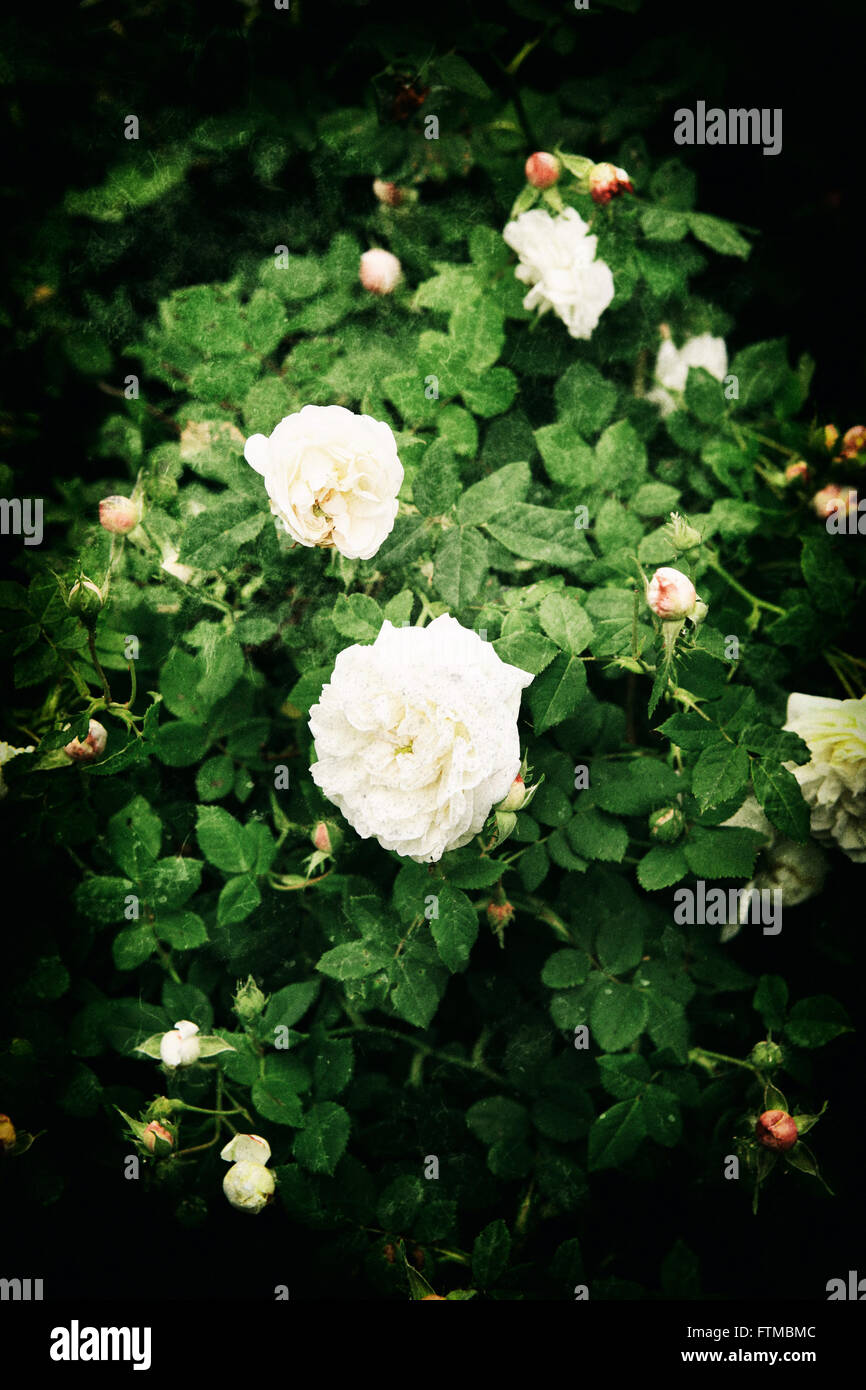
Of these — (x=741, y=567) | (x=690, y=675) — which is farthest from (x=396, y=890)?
(x=741, y=567)

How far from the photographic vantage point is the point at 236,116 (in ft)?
4.34

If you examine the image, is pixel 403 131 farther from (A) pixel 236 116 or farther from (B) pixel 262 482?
(B) pixel 262 482

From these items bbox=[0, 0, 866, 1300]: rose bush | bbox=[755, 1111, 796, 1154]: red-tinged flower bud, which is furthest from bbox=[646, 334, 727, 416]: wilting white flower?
bbox=[755, 1111, 796, 1154]: red-tinged flower bud

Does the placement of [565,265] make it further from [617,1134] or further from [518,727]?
[617,1134]

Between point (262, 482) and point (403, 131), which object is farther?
point (403, 131)

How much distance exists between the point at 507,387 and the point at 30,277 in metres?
0.71

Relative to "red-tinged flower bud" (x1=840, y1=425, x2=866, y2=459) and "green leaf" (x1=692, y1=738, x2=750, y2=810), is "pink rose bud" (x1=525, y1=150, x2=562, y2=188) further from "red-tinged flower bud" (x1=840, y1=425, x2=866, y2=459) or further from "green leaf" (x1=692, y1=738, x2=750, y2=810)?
"green leaf" (x1=692, y1=738, x2=750, y2=810)

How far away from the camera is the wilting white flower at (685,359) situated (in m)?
1.38

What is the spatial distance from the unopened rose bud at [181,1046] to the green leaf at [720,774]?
2.34ft

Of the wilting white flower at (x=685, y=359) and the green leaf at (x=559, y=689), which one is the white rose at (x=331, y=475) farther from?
the wilting white flower at (x=685, y=359)

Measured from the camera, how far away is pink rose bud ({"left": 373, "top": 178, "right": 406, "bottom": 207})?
4.37 feet

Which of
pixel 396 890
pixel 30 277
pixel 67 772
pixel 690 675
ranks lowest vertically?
pixel 396 890

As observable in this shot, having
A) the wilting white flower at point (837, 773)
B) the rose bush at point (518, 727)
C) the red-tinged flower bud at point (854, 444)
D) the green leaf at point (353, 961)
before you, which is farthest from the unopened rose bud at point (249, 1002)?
the red-tinged flower bud at point (854, 444)

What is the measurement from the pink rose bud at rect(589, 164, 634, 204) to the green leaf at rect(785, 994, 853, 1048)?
1.12 m
